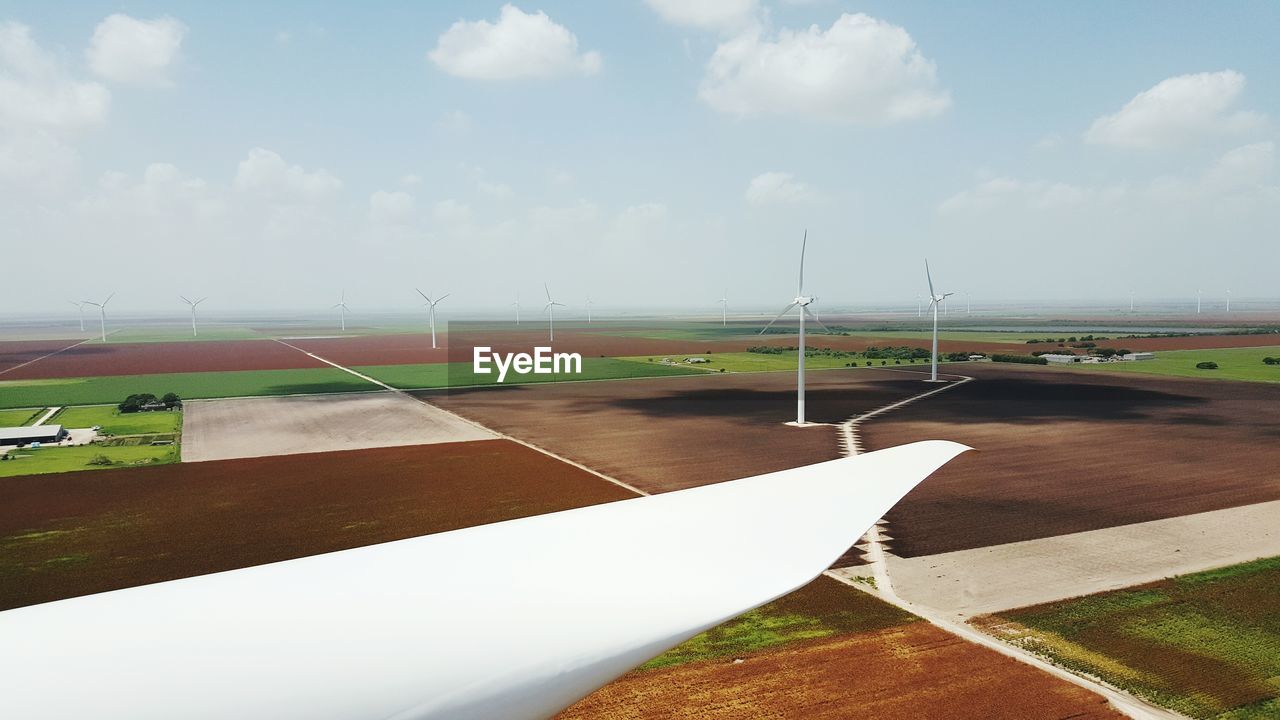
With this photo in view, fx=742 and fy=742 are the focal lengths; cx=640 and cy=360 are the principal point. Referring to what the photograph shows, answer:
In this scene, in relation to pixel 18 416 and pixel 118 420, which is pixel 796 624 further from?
pixel 18 416

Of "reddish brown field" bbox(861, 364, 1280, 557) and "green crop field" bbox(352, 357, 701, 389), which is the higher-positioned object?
"green crop field" bbox(352, 357, 701, 389)

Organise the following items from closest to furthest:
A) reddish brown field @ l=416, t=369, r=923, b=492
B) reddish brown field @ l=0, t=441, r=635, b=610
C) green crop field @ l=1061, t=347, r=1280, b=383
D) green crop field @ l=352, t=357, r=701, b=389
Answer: reddish brown field @ l=0, t=441, r=635, b=610 → reddish brown field @ l=416, t=369, r=923, b=492 → green crop field @ l=1061, t=347, r=1280, b=383 → green crop field @ l=352, t=357, r=701, b=389

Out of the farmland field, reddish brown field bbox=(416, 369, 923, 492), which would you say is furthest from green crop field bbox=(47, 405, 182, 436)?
the farmland field

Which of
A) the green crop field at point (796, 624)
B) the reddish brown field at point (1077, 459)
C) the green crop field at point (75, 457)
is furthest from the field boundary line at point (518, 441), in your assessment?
the green crop field at point (75, 457)

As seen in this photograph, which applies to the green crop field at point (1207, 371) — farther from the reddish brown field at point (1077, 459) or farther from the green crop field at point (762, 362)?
the green crop field at point (762, 362)

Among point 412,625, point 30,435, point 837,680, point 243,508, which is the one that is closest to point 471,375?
point 30,435

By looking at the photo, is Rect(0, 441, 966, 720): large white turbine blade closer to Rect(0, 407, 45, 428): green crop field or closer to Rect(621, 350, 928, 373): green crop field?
Rect(0, 407, 45, 428): green crop field

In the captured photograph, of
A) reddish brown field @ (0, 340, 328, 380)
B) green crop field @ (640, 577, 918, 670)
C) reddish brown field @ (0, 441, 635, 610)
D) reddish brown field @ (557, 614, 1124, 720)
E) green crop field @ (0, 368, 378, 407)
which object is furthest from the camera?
reddish brown field @ (0, 340, 328, 380)
